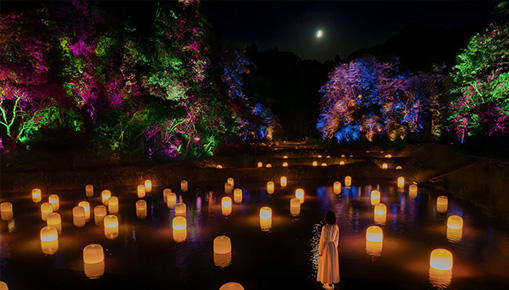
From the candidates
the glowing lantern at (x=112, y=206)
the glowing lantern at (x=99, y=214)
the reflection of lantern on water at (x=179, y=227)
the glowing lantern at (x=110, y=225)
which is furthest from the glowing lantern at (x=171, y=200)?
the reflection of lantern on water at (x=179, y=227)

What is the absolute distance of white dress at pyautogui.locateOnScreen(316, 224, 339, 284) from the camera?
6.35m

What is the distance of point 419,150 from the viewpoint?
24.2 metres

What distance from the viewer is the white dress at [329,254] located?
6.35m

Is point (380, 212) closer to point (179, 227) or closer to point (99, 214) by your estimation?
point (179, 227)

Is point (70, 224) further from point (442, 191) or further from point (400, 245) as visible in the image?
point (442, 191)

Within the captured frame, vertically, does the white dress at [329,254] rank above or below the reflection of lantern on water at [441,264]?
above

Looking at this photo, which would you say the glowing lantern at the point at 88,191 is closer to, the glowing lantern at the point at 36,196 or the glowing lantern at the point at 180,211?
the glowing lantern at the point at 36,196

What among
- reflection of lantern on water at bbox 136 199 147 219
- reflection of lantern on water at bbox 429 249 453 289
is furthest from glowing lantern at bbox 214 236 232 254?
reflection of lantern on water at bbox 136 199 147 219

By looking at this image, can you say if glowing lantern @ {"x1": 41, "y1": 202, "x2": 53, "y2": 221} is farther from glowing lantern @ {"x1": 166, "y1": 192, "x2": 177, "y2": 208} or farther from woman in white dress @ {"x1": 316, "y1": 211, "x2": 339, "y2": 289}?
woman in white dress @ {"x1": 316, "y1": 211, "x2": 339, "y2": 289}

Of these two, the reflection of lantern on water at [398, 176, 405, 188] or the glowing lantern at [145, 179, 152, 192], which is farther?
the reflection of lantern on water at [398, 176, 405, 188]

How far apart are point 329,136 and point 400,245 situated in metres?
29.2

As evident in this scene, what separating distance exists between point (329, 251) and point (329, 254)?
0.20 ft

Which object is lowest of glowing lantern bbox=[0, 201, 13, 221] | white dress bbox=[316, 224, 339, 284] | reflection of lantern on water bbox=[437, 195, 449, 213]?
reflection of lantern on water bbox=[437, 195, 449, 213]

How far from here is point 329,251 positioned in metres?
6.40
